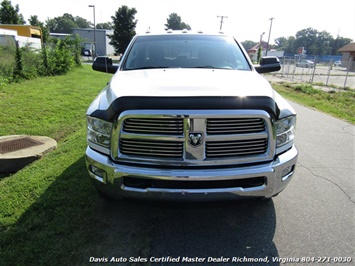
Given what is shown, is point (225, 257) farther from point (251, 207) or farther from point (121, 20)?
point (121, 20)

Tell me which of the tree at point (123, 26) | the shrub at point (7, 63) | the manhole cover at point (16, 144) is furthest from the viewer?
the tree at point (123, 26)

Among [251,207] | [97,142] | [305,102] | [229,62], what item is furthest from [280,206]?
[305,102]

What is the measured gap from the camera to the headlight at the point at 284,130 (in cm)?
239

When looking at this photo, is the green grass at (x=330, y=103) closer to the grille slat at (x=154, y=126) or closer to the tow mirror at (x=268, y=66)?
the tow mirror at (x=268, y=66)

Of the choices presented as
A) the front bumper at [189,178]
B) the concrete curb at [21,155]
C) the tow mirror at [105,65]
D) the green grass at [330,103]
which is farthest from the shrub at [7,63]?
the green grass at [330,103]

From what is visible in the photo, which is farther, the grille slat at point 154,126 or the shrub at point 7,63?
the shrub at point 7,63

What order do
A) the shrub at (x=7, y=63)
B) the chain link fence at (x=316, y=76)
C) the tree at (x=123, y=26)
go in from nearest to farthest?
the shrub at (x=7, y=63), the chain link fence at (x=316, y=76), the tree at (x=123, y=26)

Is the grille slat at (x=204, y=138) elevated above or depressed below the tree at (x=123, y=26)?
below

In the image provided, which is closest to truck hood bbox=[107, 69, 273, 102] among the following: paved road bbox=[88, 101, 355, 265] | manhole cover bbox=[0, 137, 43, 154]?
paved road bbox=[88, 101, 355, 265]

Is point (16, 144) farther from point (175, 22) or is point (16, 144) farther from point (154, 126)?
point (175, 22)

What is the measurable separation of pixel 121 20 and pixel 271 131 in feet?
Result: 143

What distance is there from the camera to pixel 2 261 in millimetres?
2176

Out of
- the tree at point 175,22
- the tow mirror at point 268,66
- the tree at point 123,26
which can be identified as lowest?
the tow mirror at point 268,66

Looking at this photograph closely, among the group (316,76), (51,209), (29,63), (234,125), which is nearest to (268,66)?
(234,125)
